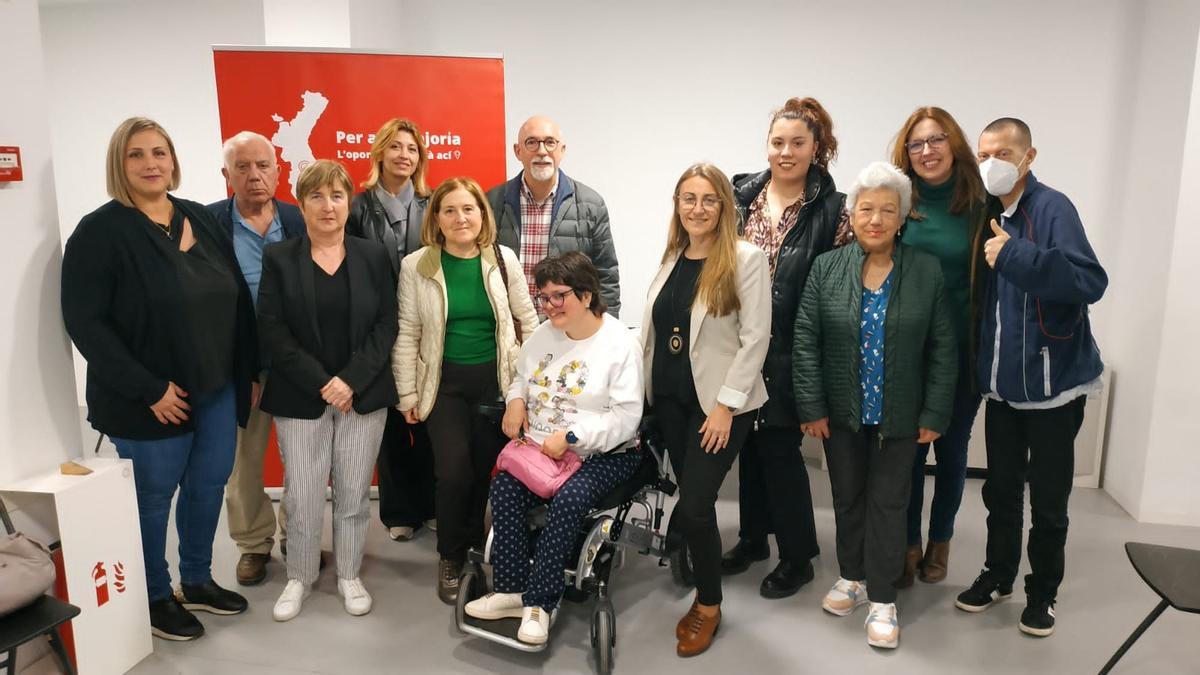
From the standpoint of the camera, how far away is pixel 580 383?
2.63 m

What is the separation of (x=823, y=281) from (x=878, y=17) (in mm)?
2474

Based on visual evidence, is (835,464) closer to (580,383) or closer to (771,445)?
(771,445)

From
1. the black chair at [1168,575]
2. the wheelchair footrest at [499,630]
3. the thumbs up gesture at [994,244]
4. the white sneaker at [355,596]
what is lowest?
the white sneaker at [355,596]

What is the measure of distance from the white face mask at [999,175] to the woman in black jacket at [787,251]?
476 millimetres

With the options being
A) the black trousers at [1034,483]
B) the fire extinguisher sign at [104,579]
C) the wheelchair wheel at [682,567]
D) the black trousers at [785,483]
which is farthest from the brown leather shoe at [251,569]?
the black trousers at [1034,483]

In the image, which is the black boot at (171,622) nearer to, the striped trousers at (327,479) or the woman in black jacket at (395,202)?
the striped trousers at (327,479)

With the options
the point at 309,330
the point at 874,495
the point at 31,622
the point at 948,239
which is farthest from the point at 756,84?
the point at 31,622

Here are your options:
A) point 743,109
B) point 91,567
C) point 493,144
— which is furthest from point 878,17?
point 91,567

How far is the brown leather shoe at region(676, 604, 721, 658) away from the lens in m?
2.61

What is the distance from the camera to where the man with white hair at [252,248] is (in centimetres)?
293

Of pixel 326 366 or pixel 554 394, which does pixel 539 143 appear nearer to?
pixel 554 394

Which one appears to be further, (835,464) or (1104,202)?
(1104,202)

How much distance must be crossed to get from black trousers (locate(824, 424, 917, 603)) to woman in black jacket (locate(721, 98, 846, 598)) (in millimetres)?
215

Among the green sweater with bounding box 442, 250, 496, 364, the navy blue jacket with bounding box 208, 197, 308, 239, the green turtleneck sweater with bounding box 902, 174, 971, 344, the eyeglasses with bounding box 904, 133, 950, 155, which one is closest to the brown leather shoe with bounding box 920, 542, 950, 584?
the green turtleneck sweater with bounding box 902, 174, 971, 344
